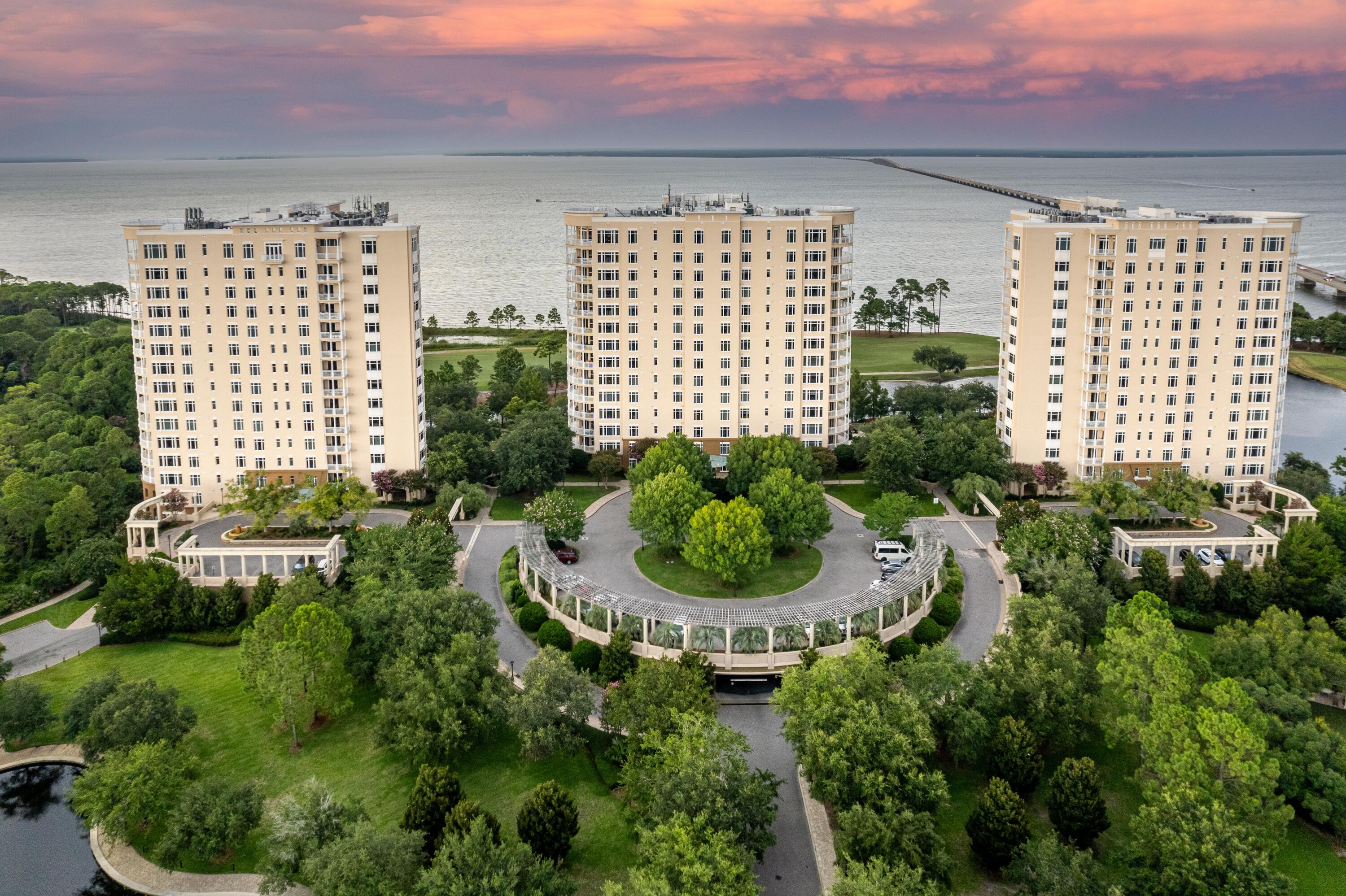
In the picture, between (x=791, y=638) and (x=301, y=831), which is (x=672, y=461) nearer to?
(x=791, y=638)

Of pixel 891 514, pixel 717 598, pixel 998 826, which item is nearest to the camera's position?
pixel 998 826

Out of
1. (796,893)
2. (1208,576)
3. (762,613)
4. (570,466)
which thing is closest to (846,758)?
(796,893)

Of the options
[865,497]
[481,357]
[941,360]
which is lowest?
[865,497]

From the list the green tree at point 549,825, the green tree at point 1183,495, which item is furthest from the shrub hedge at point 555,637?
the green tree at point 1183,495

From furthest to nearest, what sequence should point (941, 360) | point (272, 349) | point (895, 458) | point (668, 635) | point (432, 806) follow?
point (941, 360) → point (895, 458) → point (272, 349) → point (668, 635) → point (432, 806)

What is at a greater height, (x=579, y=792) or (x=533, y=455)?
(x=533, y=455)

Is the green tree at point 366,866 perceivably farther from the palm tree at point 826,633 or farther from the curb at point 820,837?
the palm tree at point 826,633

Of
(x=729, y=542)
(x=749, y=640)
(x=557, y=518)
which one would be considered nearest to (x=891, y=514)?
(x=729, y=542)

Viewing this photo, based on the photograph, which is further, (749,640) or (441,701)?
(749,640)
